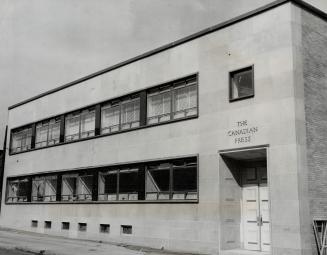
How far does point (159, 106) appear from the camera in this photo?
2089cm

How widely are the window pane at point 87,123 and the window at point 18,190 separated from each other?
6590 millimetres

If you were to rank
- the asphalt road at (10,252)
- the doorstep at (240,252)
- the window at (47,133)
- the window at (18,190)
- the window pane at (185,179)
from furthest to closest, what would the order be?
1. the window at (18,190)
2. the window at (47,133)
3. the window pane at (185,179)
4. the asphalt road at (10,252)
5. the doorstep at (240,252)

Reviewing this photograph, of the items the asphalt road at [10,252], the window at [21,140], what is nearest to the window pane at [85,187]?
the asphalt road at [10,252]

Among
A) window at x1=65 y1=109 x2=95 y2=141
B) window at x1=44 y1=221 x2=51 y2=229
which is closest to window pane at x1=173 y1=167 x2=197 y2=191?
window at x1=65 y1=109 x2=95 y2=141

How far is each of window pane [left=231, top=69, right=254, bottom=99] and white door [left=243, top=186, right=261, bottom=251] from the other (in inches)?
131

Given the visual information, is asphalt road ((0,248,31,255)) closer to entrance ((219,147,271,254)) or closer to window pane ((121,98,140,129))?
window pane ((121,98,140,129))

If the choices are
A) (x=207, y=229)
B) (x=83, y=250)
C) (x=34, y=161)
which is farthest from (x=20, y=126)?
(x=207, y=229)

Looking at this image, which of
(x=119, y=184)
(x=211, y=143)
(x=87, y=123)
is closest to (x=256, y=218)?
(x=211, y=143)

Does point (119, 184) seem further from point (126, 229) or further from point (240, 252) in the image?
point (240, 252)

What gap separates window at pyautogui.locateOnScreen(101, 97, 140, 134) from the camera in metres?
22.2

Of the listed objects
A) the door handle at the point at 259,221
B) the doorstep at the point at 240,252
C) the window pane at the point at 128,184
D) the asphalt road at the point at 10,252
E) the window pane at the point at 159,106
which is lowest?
the asphalt road at the point at 10,252

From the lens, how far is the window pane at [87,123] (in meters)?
25.0

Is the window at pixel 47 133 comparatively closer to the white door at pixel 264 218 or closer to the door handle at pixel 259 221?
the white door at pixel 264 218

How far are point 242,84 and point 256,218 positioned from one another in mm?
4677
